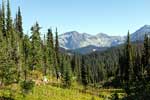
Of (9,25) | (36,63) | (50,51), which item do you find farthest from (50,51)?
(36,63)

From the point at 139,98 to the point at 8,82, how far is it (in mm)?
37073

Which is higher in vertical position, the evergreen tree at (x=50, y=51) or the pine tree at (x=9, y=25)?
the pine tree at (x=9, y=25)

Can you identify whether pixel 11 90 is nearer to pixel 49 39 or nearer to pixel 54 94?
pixel 54 94

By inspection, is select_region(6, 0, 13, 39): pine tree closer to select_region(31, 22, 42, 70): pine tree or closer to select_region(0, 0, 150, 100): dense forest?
select_region(0, 0, 150, 100): dense forest

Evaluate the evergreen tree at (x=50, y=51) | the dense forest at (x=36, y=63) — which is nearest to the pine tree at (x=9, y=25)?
the dense forest at (x=36, y=63)

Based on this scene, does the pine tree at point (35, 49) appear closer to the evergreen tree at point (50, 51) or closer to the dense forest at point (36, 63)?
the dense forest at point (36, 63)

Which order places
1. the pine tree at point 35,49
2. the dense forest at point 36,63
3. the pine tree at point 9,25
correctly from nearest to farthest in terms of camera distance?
the dense forest at point 36,63 → the pine tree at point 35,49 → the pine tree at point 9,25

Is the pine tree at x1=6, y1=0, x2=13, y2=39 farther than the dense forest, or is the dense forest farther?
the pine tree at x1=6, y1=0, x2=13, y2=39

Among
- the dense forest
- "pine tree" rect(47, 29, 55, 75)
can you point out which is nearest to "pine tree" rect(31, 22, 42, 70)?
the dense forest

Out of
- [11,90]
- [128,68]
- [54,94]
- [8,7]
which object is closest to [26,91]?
[11,90]

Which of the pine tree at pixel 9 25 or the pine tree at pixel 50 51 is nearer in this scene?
the pine tree at pixel 9 25

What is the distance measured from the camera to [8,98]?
69000mm

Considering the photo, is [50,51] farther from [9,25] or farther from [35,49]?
[35,49]

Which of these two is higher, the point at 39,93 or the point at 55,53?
the point at 55,53
